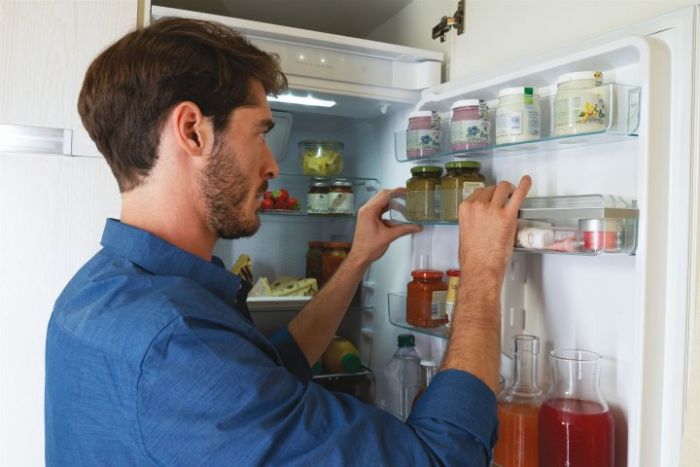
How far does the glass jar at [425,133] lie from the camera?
126 cm

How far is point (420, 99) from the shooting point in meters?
1.40

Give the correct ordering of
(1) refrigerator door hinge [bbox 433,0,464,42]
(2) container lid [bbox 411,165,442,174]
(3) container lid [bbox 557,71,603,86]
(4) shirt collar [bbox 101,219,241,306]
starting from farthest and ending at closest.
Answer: (1) refrigerator door hinge [bbox 433,0,464,42], (2) container lid [bbox 411,165,442,174], (3) container lid [bbox 557,71,603,86], (4) shirt collar [bbox 101,219,241,306]

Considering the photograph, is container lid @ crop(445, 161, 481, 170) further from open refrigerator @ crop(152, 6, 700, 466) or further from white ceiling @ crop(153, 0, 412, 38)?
white ceiling @ crop(153, 0, 412, 38)

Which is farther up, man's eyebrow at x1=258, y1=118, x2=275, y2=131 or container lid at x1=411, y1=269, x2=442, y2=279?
A: man's eyebrow at x1=258, y1=118, x2=275, y2=131

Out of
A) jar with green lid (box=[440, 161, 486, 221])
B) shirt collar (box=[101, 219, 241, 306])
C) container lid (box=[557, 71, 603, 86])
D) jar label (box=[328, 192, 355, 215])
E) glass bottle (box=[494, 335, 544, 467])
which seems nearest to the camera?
shirt collar (box=[101, 219, 241, 306])

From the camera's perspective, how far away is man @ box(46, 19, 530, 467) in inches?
25.7

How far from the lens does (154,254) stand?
0.82 m

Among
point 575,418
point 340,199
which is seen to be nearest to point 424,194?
point 340,199

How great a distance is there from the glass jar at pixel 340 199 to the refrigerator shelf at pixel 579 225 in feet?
2.04

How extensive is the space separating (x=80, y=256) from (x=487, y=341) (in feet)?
2.63

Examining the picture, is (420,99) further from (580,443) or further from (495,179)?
(580,443)

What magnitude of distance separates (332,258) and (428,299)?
0.42m

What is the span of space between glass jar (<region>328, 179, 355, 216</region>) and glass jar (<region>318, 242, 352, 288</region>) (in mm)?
97

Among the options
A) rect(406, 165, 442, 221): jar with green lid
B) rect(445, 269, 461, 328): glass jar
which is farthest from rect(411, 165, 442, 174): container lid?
rect(445, 269, 461, 328): glass jar
